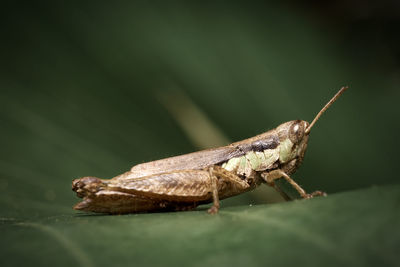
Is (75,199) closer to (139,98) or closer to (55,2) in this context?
(139,98)

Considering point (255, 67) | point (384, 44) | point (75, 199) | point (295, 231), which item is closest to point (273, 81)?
point (255, 67)

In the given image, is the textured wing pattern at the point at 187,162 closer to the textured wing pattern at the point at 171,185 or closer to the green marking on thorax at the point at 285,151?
the textured wing pattern at the point at 171,185

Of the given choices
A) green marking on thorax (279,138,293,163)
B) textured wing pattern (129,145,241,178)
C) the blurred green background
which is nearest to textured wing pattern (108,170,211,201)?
textured wing pattern (129,145,241,178)

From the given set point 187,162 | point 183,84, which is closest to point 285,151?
point 187,162

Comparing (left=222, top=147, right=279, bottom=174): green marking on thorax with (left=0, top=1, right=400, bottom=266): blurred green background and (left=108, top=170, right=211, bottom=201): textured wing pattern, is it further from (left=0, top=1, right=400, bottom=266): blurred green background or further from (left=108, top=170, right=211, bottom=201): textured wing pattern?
(left=0, top=1, right=400, bottom=266): blurred green background

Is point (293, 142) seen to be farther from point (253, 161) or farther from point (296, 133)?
point (253, 161)
